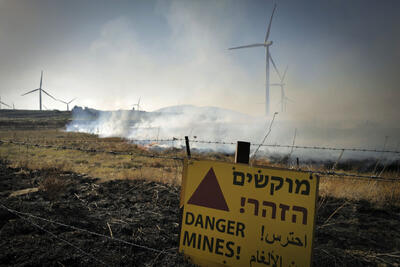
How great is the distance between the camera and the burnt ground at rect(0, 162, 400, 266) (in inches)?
119

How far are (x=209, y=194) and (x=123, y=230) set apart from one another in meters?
2.13

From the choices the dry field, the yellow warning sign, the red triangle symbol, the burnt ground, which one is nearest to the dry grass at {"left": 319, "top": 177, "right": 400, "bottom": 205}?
the dry field

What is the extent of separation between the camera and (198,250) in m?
2.52

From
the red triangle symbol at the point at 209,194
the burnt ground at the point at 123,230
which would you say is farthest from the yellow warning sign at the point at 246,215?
the burnt ground at the point at 123,230

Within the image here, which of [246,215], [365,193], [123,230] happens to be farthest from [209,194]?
[365,193]

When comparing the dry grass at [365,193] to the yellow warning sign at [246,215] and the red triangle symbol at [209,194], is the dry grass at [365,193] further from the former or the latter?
the red triangle symbol at [209,194]

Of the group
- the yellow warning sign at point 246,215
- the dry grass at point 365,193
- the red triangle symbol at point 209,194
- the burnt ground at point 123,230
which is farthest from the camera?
the dry grass at point 365,193

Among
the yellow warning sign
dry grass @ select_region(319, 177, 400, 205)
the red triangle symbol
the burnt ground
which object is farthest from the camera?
dry grass @ select_region(319, 177, 400, 205)

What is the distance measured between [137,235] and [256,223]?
2227mm

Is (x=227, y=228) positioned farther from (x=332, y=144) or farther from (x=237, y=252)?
(x=332, y=144)

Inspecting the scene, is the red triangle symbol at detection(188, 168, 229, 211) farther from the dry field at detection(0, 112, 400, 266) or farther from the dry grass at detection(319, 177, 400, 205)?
the dry grass at detection(319, 177, 400, 205)

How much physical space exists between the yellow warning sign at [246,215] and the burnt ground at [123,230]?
678 millimetres

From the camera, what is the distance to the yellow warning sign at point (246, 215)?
7.17ft

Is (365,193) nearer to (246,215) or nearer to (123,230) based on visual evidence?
(246,215)
